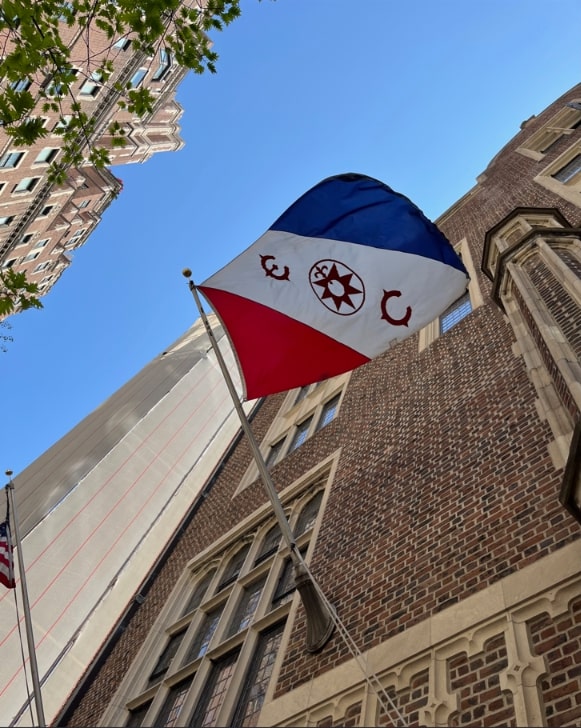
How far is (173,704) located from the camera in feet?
24.9

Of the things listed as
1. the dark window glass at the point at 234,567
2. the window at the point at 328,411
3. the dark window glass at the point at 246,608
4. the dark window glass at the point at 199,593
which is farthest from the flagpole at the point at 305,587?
the window at the point at 328,411

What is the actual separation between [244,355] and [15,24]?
14.9ft

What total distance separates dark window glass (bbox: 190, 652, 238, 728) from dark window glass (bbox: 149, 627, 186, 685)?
171cm

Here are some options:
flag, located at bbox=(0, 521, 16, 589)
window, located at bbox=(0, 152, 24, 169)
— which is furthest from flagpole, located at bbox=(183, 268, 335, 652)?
window, located at bbox=(0, 152, 24, 169)

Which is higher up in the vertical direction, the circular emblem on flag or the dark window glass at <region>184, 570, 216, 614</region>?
the circular emblem on flag

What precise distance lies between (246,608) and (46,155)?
89.6 feet

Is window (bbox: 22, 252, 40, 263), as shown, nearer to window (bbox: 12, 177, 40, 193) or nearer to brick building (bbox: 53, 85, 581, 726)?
window (bbox: 12, 177, 40, 193)

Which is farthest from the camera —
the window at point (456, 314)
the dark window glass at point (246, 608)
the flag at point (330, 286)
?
the window at point (456, 314)

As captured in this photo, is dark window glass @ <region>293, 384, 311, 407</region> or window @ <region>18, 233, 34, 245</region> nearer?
dark window glass @ <region>293, 384, 311, 407</region>

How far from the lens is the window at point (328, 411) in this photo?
13516 millimetres

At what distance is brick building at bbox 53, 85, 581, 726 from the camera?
414cm

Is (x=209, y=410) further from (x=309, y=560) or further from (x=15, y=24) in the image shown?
(x=15, y=24)

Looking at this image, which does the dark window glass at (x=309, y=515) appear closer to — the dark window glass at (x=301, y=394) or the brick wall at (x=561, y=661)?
the brick wall at (x=561, y=661)

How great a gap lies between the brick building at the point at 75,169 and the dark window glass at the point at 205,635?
7651mm
